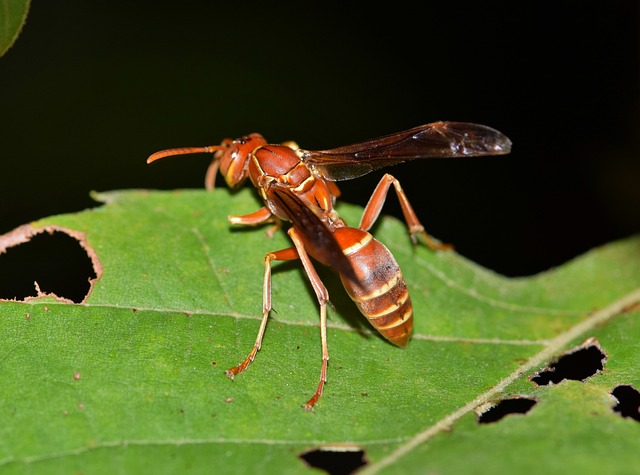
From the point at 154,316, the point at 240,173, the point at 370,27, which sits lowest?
the point at 154,316

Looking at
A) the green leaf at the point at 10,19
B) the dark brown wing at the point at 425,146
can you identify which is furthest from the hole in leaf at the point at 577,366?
the green leaf at the point at 10,19

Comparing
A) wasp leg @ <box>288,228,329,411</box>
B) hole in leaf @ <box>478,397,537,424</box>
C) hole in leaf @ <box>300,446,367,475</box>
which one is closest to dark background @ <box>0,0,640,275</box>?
wasp leg @ <box>288,228,329,411</box>

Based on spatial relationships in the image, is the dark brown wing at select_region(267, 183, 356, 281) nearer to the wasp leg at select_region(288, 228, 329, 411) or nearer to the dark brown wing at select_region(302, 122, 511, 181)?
the wasp leg at select_region(288, 228, 329, 411)

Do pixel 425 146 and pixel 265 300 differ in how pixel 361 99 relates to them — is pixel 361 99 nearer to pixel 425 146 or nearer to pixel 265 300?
pixel 425 146

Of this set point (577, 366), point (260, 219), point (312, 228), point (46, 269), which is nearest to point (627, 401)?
point (577, 366)

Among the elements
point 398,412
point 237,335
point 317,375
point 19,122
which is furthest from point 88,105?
point 398,412

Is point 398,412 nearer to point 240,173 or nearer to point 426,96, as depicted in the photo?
point 240,173
